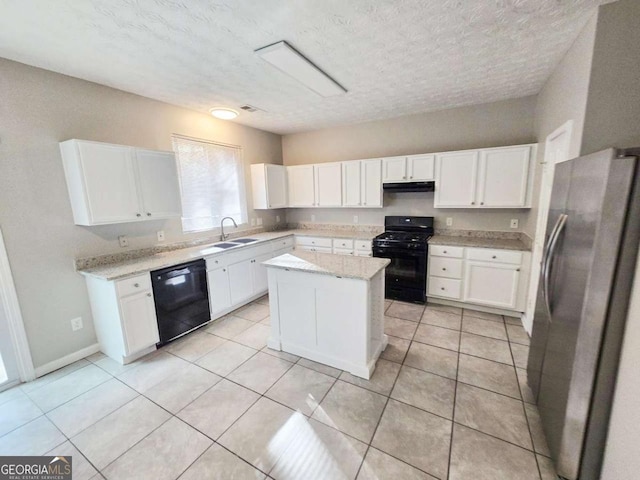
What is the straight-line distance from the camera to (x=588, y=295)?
1.25 metres

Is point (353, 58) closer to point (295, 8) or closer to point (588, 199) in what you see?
point (295, 8)

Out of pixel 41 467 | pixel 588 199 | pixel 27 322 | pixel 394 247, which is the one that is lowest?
pixel 41 467

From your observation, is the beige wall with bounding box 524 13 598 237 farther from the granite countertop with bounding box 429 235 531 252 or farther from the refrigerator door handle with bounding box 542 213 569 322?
the refrigerator door handle with bounding box 542 213 569 322

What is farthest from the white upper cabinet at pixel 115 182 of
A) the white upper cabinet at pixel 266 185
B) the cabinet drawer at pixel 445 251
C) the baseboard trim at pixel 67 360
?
the cabinet drawer at pixel 445 251

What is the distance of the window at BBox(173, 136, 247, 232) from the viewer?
3.58 metres

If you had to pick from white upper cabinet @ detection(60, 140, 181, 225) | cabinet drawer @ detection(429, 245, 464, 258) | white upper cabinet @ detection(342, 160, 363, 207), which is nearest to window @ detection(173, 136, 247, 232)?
white upper cabinet @ detection(60, 140, 181, 225)

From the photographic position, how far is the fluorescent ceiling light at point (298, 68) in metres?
2.06

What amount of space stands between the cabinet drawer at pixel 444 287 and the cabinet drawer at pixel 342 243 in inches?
50.5

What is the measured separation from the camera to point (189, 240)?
3617mm

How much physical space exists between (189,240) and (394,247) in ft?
9.30

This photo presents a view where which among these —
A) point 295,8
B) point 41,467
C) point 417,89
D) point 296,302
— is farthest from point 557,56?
point 41,467

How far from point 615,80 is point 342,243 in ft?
10.5

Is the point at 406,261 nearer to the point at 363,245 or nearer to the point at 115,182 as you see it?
the point at 363,245

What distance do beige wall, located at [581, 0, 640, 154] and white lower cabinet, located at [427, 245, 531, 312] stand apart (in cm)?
157
